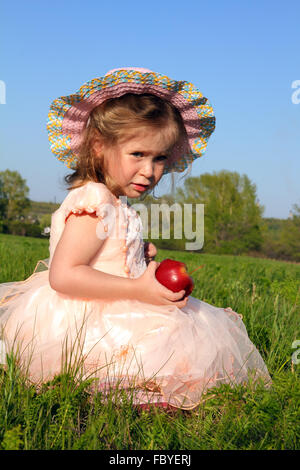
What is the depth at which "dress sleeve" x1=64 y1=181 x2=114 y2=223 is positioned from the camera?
252 cm

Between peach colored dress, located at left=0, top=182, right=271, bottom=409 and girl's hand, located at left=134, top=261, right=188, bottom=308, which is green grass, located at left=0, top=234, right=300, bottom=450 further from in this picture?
girl's hand, located at left=134, top=261, right=188, bottom=308

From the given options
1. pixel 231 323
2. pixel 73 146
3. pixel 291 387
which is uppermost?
pixel 73 146

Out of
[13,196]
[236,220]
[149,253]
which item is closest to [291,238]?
[236,220]

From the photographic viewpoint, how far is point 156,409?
6.88ft

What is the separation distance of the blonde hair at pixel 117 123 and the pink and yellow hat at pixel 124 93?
0.05 metres

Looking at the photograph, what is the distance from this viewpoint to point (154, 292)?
95.0 inches

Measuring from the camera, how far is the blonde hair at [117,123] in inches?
→ 112

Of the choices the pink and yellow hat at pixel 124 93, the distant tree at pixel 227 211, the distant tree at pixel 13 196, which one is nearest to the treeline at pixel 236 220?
the distant tree at pixel 227 211

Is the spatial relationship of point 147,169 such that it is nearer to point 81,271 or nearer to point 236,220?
point 81,271

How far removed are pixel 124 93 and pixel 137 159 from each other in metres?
0.47
